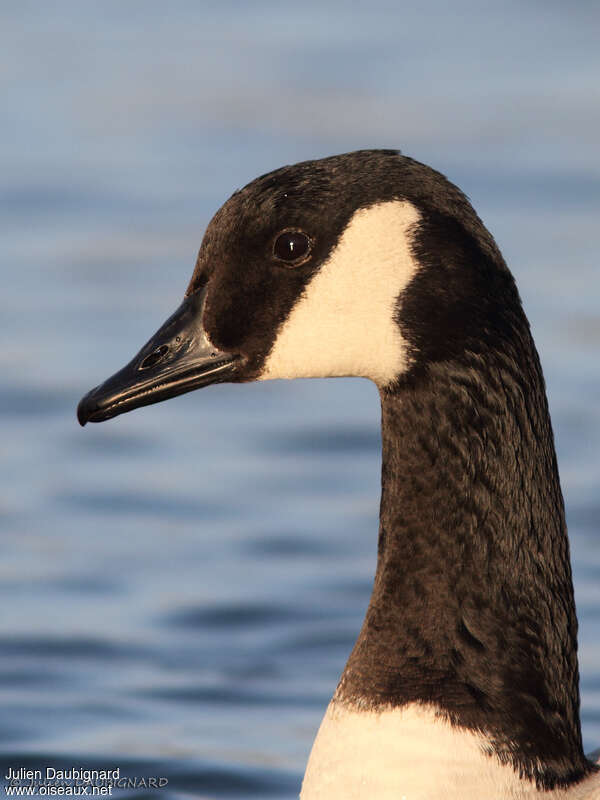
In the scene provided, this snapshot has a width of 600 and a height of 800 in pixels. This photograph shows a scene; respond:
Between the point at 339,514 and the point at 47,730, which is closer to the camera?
the point at 47,730

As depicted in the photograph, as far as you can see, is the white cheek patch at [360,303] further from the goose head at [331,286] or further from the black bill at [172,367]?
the black bill at [172,367]

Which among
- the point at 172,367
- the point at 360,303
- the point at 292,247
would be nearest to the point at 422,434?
the point at 360,303

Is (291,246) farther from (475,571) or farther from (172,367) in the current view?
(475,571)

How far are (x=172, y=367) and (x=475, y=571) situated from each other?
1.05 meters

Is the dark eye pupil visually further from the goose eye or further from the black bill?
the black bill

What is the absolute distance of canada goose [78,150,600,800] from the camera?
605 cm

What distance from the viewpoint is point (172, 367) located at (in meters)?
6.31

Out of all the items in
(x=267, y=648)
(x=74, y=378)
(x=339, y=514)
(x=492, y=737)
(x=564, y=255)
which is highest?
(x=564, y=255)

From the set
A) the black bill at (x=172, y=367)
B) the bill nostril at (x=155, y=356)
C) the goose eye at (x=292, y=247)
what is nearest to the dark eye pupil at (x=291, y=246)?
the goose eye at (x=292, y=247)

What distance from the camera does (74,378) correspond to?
1082 cm

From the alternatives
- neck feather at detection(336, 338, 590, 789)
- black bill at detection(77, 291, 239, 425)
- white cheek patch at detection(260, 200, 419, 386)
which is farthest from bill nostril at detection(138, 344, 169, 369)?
neck feather at detection(336, 338, 590, 789)

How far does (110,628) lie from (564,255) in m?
4.04

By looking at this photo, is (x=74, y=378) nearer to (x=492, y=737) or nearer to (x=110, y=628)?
(x=110, y=628)

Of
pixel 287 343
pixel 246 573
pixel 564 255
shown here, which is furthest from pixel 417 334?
pixel 564 255
